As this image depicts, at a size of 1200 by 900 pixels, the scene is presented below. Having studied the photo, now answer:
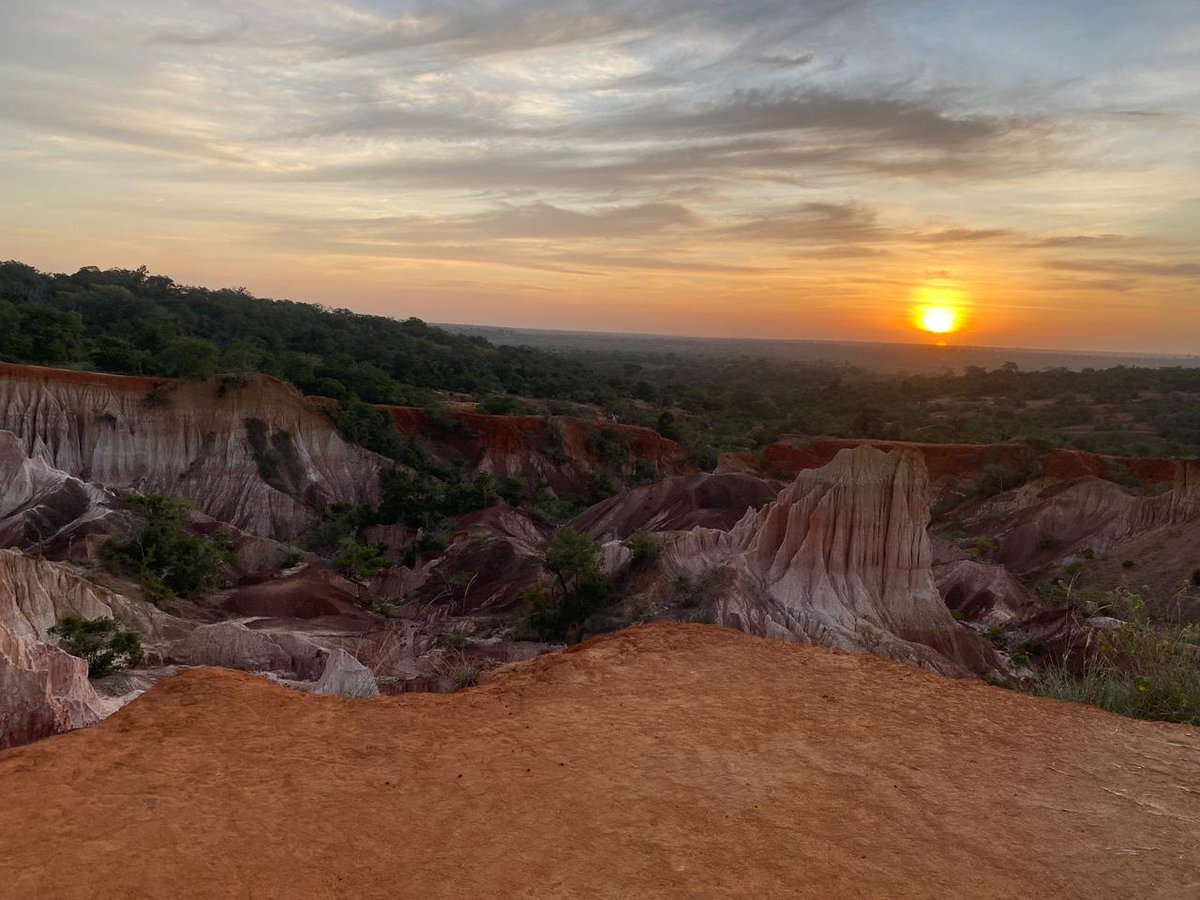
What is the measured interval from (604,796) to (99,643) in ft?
36.9

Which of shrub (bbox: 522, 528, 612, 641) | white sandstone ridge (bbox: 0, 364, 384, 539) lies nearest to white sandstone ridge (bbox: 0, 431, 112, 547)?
white sandstone ridge (bbox: 0, 364, 384, 539)

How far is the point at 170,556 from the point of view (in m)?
24.5

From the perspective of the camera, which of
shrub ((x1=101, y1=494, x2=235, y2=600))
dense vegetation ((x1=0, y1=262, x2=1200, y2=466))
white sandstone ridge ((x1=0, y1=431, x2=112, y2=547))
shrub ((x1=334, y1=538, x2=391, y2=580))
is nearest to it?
shrub ((x1=101, y1=494, x2=235, y2=600))

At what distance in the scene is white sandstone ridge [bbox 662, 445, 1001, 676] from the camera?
19812 millimetres

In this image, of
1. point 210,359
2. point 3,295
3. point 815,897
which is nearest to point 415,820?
point 815,897

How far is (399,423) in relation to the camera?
46406mm

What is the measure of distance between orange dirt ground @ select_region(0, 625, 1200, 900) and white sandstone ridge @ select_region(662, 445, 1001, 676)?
36.5 ft

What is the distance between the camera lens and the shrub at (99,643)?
13469mm

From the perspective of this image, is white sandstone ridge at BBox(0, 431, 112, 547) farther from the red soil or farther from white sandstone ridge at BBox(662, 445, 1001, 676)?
white sandstone ridge at BBox(662, 445, 1001, 676)

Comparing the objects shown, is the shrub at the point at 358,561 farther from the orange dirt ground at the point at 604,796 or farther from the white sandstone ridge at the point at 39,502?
the orange dirt ground at the point at 604,796

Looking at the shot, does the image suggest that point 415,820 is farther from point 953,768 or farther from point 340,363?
point 340,363

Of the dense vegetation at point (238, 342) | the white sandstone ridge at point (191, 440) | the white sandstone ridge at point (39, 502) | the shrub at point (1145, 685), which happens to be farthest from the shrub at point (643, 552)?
the dense vegetation at point (238, 342)

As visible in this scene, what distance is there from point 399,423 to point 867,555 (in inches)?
1250

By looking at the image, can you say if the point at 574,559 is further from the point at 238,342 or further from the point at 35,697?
the point at 238,342
